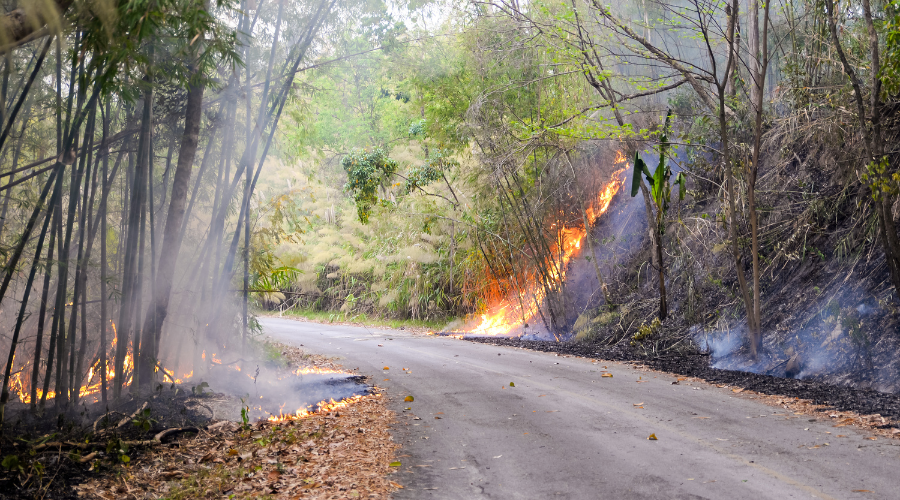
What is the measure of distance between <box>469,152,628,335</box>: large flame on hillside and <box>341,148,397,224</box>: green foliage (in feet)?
14.5

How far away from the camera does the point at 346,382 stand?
27.0 feet

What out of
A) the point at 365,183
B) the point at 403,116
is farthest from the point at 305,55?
the point at 403,116

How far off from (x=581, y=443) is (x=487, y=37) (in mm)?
9840

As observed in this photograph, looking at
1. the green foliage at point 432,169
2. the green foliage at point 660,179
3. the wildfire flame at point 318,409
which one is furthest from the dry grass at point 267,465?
the green foliage at point 432,169

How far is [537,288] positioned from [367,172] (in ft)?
18.0

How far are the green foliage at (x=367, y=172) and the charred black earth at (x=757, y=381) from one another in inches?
270

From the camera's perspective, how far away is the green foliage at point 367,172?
1641 centimetres

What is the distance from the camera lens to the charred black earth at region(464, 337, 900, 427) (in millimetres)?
5836

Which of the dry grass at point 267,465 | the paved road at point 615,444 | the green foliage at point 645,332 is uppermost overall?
the green foliage at point 645,332

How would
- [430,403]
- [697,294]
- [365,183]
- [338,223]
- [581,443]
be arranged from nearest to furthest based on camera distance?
[581,443], [430,403], [697,294], [365,183], [338,223]

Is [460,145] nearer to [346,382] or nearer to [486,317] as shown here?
[486,317]

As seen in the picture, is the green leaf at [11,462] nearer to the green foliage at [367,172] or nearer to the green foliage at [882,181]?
the green foliage at [882,181]

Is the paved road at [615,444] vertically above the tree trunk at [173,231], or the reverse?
the tree trunk at [173,231]

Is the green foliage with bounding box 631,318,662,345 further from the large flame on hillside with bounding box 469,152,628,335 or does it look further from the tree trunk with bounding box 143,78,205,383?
the tree trunk with bounding box 143,78,205,383
